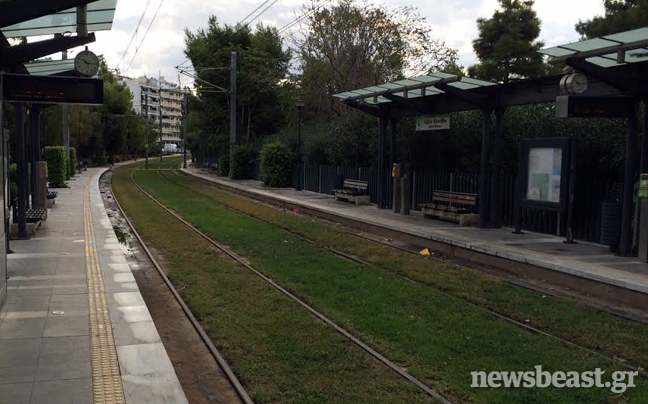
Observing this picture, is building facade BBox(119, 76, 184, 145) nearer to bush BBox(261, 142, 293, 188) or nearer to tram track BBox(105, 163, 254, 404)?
bush BBox(261, 142, 293, 188)

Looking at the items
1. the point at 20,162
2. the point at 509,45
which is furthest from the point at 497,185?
the point at 509,45

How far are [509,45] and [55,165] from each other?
24.0 m

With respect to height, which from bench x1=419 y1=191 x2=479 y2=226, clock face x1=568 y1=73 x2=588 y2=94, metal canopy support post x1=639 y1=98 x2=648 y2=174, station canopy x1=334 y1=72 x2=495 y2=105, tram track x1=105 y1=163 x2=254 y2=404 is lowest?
tram track x1=105 y1=163 x2=254 y2=404

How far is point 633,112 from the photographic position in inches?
466

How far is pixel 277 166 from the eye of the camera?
3447 cm

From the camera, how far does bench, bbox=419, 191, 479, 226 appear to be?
1638 cm

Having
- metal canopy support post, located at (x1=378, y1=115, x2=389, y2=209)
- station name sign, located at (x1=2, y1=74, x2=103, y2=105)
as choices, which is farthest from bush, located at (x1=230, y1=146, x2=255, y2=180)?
station name sign, located at (x1=2, y1=74, x2=103, y2=105)

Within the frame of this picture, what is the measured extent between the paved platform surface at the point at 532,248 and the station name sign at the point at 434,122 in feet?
9.02

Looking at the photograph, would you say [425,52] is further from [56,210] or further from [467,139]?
[56,210]

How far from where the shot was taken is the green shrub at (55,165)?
1251 inches

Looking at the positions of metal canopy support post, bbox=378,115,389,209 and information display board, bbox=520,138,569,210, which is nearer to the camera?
information display board, bbox=520,138,569,210

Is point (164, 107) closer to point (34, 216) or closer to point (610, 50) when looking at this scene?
point (34, 216)

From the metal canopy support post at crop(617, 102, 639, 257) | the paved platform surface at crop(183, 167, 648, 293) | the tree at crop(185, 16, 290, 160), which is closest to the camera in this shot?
the paved platform surface at crop(183, 167, 648, 293)

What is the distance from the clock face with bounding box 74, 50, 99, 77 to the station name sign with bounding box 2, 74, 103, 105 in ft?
5.10
